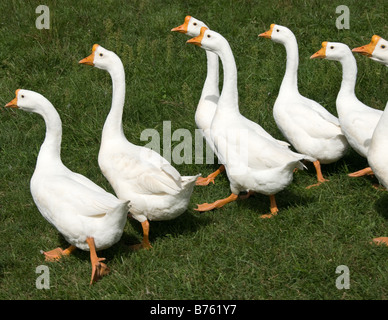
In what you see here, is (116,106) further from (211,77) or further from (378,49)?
(378,49)

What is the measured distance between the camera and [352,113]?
6.43m

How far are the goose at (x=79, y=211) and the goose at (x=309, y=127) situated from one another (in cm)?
229

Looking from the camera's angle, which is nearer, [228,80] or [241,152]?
[241,152]

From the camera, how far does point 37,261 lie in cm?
559

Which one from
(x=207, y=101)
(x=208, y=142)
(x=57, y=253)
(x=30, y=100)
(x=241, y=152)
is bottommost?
(x=57, y=253)

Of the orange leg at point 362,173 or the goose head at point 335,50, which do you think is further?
the goose head at point 335,50

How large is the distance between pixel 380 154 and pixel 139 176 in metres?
2.25

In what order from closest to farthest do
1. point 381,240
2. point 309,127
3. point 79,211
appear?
point 79,211 → point 381,240 → point 309,127

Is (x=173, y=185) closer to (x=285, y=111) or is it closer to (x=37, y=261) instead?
(x=37, y=261)

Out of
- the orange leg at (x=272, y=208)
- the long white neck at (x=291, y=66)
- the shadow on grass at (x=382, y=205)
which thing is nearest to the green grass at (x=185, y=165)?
the shadow on grass at (x=382, y=205)

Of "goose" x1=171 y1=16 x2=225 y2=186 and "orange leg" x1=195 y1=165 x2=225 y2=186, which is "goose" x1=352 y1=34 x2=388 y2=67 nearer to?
"goose" x1=171 y1=16 x2=225 y2=186

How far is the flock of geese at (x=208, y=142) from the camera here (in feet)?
17.3

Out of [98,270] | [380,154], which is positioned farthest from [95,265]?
[380,154]

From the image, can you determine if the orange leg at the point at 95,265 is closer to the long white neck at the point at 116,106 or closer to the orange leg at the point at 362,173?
the long white neck at the point at 116,106
